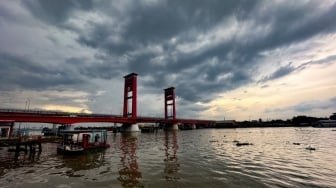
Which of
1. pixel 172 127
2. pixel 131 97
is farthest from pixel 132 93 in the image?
pixel 172 127

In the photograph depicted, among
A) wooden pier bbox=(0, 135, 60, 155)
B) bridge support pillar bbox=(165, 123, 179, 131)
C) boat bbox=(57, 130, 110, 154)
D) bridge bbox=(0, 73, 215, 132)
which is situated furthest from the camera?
bridge support pillar bbox=(165, 123, 179, 131)

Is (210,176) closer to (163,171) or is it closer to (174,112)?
(163,171)

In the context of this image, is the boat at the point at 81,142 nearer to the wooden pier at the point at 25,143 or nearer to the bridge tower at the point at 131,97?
the wooden pier at the point at 25,143

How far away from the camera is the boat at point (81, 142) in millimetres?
26823

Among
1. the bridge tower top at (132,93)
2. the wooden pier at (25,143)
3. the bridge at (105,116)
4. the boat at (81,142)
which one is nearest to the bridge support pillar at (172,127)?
the bridge at (105,116)

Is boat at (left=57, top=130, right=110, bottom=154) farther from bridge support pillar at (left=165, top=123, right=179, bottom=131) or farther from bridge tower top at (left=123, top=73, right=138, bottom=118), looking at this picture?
bridge support pillar at (left=165, top=123, right=179, bottom=131)

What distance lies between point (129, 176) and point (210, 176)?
6.40 metres

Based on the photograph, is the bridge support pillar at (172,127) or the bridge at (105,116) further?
the bridge support pillar at (172,127)

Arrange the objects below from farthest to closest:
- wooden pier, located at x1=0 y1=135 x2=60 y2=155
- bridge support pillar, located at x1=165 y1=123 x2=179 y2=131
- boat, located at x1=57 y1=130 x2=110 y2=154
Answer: bridge support pillar, located at x1=165 y1=123 x2=179 y2=131, wooden pier, located at x1=0 y1=135 x2=60 y2=155, boat, located at x1=57 y1=130 x2=110 y2=154

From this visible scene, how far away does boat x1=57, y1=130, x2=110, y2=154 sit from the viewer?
26.8m

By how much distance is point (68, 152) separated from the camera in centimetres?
2636

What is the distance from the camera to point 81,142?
3045 centimetres

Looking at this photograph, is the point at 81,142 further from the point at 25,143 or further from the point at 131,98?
the point at 131,98

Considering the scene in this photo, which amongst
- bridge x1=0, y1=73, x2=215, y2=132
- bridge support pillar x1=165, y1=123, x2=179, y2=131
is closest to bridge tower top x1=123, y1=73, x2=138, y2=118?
bridge x1=0, y1=73, x2=215, y2=132
